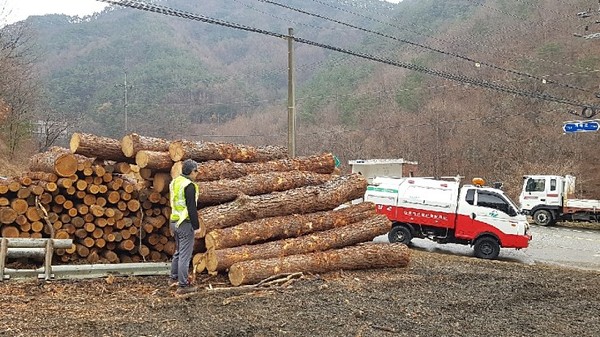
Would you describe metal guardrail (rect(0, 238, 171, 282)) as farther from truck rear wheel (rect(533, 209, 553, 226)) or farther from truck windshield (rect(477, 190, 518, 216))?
truck rear wheel (rect(533, 209, 553, 226))

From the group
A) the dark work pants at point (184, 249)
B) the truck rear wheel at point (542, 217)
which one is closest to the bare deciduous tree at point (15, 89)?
the dark work pants at point (184, 249)

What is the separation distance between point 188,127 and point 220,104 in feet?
24.9

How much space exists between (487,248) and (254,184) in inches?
331

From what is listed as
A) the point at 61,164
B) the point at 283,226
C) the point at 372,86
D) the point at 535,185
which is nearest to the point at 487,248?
the point at 283,226

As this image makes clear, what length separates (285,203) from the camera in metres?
10.1

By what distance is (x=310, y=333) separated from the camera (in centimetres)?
624

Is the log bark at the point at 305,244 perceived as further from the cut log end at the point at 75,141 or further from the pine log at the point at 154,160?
the cut log end at the point at 75,141

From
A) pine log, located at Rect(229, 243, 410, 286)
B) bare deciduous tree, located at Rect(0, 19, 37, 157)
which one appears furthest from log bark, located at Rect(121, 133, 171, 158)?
bare deciduous tree, located at Rect(0, 19, 37, 157)

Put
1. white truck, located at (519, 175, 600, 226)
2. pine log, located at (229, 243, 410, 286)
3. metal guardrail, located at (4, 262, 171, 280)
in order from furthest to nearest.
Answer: white truck, located at (519, 175, 600, 226), pine log, located at (229, 243, 410, 286), metal guardrail, located at (4, 262, 171, 280)

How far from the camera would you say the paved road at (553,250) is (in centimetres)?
1596

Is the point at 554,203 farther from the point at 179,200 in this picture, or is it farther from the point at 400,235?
the point at 179,200

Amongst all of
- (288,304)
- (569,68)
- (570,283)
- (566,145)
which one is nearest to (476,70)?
(569,68)

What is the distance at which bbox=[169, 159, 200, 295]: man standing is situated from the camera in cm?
810

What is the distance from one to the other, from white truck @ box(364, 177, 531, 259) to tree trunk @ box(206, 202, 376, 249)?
16.9 ft
